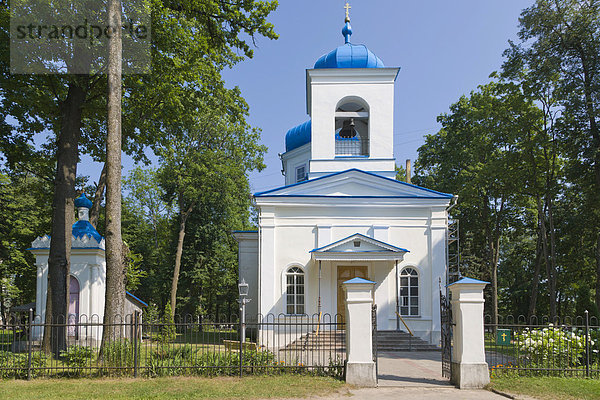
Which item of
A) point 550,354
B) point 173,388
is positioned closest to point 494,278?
point 550,354

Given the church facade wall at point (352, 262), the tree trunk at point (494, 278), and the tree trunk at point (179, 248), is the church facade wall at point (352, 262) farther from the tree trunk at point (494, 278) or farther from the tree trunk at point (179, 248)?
the tree trunk at point (179, 248)

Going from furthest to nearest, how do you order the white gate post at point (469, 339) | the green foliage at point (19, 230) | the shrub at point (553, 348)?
the green foliage at point (19, 230)
the shrub at point (553, 348)
the white gate post at point (469, 339)

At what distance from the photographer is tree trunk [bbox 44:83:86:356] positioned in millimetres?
14312

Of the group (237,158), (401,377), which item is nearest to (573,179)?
(401,377)

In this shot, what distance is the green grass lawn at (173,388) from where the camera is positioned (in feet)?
30.4

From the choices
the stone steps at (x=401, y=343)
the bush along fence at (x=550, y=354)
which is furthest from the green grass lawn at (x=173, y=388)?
the stone steps at (x=401, y=343)

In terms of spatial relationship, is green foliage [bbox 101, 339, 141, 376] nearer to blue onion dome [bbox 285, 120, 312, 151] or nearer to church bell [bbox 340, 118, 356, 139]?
church bell [bbox 340, 118, 356, 139]

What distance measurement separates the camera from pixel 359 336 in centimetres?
1073

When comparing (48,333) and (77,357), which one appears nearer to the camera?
(77,357)

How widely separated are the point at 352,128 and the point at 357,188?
3.26 metres

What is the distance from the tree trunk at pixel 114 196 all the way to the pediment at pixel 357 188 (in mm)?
8588

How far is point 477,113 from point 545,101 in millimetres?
4561

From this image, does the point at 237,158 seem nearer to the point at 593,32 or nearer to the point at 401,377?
the point at 593,32

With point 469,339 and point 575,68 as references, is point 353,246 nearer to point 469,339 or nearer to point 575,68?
point 469,339
